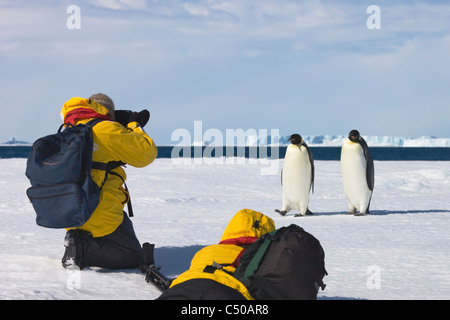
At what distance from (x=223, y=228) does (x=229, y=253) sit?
3.22 meters

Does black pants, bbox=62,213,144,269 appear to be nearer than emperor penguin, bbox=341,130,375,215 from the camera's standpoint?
Yes

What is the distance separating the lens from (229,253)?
2281mm

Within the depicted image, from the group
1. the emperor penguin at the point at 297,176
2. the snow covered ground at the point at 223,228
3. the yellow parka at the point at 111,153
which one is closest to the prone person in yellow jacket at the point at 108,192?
the yellow parka at the point at 111,153

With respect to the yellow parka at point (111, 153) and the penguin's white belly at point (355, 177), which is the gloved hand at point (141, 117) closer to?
the yellow parka at point (111, 153)

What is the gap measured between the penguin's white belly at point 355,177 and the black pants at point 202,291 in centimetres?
544

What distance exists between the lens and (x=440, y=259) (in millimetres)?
3859

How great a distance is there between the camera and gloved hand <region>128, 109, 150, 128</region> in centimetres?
334

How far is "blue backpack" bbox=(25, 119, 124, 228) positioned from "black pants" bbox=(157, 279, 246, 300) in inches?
44.4

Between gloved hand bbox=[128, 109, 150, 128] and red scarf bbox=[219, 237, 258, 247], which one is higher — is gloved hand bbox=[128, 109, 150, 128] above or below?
above

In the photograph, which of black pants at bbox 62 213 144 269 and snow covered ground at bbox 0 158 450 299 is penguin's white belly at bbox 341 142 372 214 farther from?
black pants at bbox 62 213 144 269

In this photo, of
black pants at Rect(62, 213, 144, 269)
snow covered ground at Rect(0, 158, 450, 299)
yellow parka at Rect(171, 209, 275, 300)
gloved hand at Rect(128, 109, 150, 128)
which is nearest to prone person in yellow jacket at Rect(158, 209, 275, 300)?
yellow parka at Rect(171, 209, 275, 300)

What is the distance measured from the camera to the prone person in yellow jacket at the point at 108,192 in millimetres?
3008
